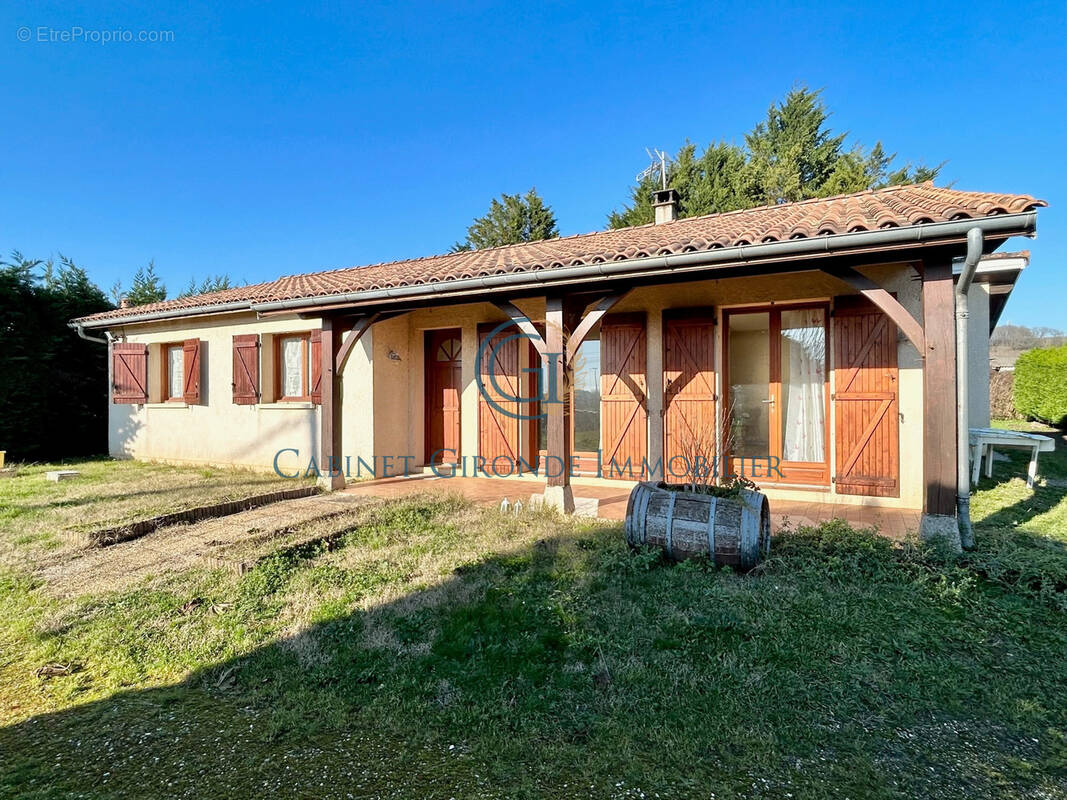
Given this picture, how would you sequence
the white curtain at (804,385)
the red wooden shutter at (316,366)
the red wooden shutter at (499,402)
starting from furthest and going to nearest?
the red wooden shutter at (316,366), the red wooden shutter at (499,402), the white curtain at (804,385)

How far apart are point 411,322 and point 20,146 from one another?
6810 millimetres

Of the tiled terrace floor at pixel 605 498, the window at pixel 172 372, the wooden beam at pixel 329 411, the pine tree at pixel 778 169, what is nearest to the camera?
the tiled terrace floor at pixel 605 498

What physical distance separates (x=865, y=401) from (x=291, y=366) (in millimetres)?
8350

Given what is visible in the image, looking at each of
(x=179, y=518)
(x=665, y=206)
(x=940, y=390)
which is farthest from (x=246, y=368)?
(x=940, y=390)

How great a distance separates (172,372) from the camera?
1013 cm

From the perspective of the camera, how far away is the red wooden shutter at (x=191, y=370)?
30.7ft

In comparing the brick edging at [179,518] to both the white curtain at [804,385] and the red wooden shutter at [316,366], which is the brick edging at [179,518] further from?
the white curtain at [804,385]

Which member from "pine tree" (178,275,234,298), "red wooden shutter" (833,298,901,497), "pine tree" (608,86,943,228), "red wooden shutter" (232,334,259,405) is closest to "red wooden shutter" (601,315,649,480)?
"red wooden shutter" (833,298,901,497)

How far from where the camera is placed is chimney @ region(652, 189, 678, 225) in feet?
27.8

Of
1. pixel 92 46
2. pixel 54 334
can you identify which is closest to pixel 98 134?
pixel 92 46

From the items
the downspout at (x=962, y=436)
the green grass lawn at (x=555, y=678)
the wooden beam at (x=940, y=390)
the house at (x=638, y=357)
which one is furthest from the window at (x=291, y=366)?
the downspout at (x=962, y=436)

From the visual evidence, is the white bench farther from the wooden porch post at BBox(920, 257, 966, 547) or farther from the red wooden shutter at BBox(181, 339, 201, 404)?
the red wooden shutter at BBox(181, 339, 201, 404)

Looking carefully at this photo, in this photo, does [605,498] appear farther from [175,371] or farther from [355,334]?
[175,371]

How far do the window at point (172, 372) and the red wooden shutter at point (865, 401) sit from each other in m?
10.9
